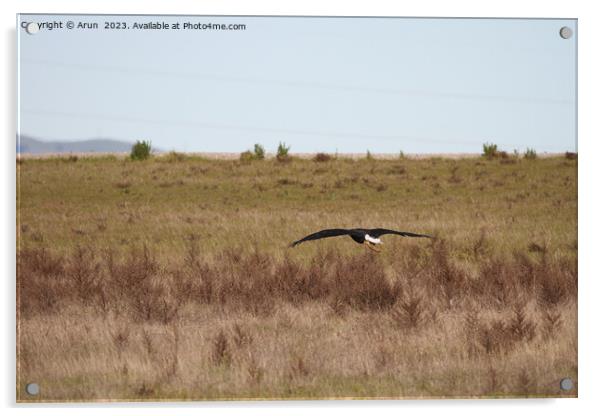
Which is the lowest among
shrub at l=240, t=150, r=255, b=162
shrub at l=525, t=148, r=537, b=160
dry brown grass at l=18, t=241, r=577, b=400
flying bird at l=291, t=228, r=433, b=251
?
dry brown grass at l=18, t=241, r=577, b=400

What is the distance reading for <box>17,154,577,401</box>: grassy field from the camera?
26.2ft

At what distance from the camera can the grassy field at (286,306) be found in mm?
7992

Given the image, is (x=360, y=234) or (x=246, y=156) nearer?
(x=360, y=234)

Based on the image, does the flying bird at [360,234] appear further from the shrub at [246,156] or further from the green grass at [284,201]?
the shrub at [246,156]

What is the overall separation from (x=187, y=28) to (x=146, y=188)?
9.59 meters

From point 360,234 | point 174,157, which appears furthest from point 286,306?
point 174,157

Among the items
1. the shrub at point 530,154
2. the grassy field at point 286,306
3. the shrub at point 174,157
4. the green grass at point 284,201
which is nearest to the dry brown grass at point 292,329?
the grassy field at point 286,306

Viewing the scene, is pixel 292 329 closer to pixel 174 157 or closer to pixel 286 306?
pixel 286 306

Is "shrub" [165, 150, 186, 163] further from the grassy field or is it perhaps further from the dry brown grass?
the dry brown grass

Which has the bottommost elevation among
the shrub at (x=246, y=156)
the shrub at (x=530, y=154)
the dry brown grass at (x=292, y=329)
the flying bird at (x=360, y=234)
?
the dry brown grass at (x=292, y=329)

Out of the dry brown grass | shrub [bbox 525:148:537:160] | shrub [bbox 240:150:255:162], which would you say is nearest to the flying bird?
the dry brown grass

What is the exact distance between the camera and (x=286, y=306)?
9703mm

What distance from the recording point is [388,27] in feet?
26.9

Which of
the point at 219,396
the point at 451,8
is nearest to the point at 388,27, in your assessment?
the point at 451,8
